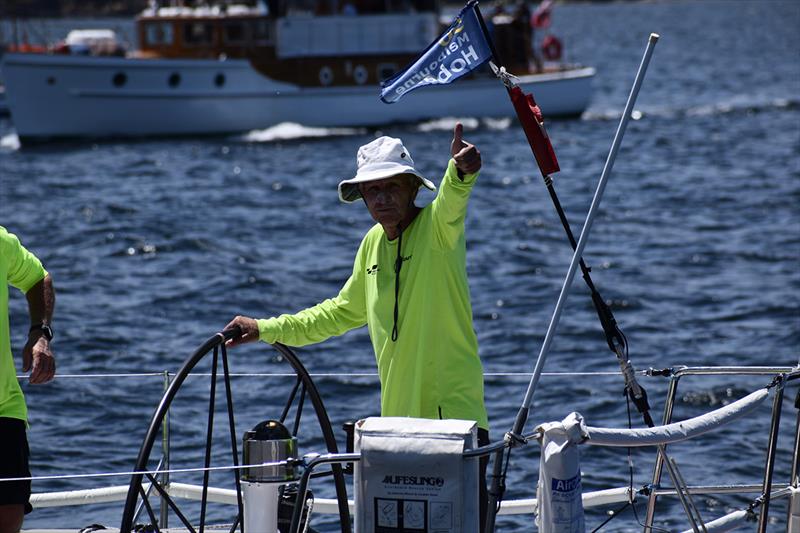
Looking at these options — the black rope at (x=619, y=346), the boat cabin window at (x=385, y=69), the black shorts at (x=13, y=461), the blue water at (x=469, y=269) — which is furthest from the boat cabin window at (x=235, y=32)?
the black shorts at (x=13, y=461)

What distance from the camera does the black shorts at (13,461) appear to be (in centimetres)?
489

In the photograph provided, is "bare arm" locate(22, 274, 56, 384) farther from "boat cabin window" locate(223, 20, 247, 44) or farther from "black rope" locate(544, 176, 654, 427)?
"boat cabin window" locate(223, 20, 247, 44)

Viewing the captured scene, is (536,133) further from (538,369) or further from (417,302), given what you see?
(538,369)

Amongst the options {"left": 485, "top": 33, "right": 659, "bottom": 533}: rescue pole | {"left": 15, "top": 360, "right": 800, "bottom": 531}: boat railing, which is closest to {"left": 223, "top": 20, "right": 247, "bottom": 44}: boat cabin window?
{"left": 15, "top": 360, "right": 800, "bottom": 531}: boat railing

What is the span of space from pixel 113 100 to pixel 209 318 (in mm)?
19074

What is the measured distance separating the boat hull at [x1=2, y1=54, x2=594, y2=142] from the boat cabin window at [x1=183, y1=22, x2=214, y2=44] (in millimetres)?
999

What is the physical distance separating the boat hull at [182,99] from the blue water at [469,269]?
55 centimetres

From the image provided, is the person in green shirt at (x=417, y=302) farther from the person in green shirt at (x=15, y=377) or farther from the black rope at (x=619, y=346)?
the person in green shirt at (x=15, y=377)

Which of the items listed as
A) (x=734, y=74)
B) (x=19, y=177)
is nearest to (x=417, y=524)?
(x=19, y=177)

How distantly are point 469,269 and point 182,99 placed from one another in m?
16.7

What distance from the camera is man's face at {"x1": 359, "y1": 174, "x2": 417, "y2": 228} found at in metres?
4.70

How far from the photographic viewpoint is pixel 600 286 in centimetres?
1683

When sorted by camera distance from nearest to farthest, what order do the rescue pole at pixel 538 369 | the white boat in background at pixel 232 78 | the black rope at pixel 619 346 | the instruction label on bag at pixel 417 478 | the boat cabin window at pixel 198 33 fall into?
the instruction label on bag at pixel 417 478 < the rescue pole at pixel 538 369 < the black rope at pixel 619 346 < the white boat in background at pixel 232 78 < the boat cabin window at pixel 198 33

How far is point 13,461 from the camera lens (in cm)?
496
